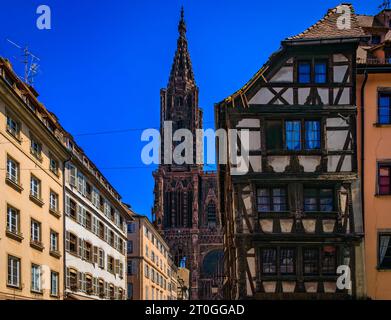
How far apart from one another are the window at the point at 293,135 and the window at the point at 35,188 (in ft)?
45.4

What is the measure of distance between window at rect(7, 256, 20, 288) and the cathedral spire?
102162 millimetres

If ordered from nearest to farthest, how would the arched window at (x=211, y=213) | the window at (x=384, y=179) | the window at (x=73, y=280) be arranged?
the window at (x=384, y=179) → the window at (x=73, y=280) → the arched window at (x=211, y=213)

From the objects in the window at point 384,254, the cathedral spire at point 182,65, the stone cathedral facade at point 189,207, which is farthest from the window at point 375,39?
the cathedral spire at point 182,65

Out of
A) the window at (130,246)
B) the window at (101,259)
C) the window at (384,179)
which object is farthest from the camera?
the window at (130,246)

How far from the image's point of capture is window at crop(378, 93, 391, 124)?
2756 centimetres

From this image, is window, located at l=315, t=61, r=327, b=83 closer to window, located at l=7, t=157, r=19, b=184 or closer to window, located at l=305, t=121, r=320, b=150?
window, located at l=305, t=121, r=320, b=150

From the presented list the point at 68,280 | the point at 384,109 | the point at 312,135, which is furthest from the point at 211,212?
the point at 312,135

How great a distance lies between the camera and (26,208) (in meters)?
33.2

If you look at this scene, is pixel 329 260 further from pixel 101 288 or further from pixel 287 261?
pixel 101 288

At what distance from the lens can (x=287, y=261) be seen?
86.4 ft

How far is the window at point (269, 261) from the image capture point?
2617 cm

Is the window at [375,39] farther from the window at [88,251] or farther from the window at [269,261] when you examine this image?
the window at [88,251]

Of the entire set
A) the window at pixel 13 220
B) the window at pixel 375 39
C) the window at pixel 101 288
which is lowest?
the window at pixel 101 288

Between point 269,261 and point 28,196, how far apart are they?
1340cm
